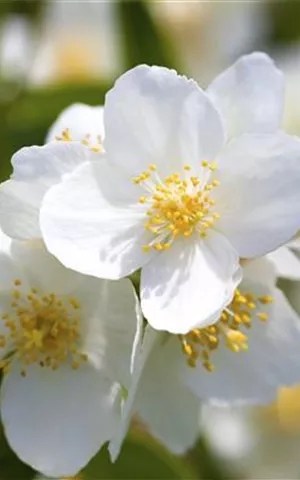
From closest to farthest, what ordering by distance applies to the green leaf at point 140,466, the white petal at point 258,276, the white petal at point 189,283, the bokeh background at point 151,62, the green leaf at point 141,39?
1. the white petal at point 189,283
2. the white petal at point 258,276
3. the green leaf at point 140,466
4. the bokeh background at point 151,62
5. the green leaf at point 141,39

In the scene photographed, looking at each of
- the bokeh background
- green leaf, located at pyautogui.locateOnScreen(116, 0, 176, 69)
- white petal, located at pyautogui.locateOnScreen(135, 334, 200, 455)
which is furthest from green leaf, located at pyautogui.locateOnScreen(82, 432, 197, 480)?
green leaf, located at pyautogui.locateOnScreen(116, 0, 176, 69)

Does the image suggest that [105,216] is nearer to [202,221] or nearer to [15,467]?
[202,221]

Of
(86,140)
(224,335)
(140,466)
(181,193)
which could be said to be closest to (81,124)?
(86,140)

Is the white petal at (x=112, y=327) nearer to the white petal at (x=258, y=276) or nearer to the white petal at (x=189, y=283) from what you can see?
the white petal at (x=189, y=283)

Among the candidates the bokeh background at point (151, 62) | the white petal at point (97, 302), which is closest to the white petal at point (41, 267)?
the white petal at point (97, 302)

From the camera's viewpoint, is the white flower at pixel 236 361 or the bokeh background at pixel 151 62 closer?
the white flower at pixel 236 361

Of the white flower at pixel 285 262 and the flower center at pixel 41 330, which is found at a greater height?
the white flower at pixel 285 262
